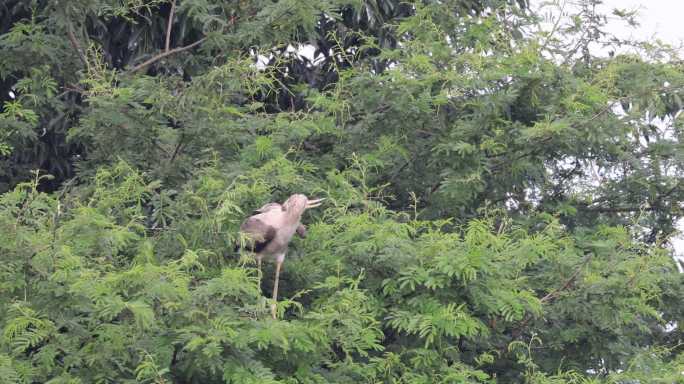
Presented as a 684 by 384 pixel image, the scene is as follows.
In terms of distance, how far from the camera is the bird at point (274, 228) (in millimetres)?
6340

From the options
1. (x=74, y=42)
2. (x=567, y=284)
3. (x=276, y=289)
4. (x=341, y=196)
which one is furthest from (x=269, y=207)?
(x=74, y=42)

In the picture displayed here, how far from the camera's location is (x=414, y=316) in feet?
20.4

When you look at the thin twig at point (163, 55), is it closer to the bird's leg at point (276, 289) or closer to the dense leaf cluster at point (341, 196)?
the dense leaf cluster at point (341, 196)

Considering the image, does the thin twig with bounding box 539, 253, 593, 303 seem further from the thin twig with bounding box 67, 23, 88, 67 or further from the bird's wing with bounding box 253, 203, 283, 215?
the thin twig with bounding box 67, 23, 88, 67

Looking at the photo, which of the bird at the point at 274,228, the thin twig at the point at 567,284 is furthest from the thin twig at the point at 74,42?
the thin twig at the point at 567,284

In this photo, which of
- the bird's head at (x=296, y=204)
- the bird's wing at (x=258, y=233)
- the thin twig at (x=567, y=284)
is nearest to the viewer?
the bird's wing at (x=258, y=233)

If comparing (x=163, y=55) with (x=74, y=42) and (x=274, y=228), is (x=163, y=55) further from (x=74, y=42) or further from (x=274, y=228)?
(x=274, y=228)

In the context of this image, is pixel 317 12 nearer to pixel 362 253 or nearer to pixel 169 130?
pixel 169 130

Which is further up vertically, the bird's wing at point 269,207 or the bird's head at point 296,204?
the bird's head at point 296,204

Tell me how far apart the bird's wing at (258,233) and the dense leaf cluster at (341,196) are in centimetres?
9

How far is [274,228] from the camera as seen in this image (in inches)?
250

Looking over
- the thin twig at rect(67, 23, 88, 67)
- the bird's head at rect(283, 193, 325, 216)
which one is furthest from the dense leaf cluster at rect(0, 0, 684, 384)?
the bird's head at rect(283, 193, 325, 216)

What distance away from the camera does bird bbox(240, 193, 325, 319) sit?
20.8 feet

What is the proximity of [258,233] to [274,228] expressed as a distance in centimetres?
9
